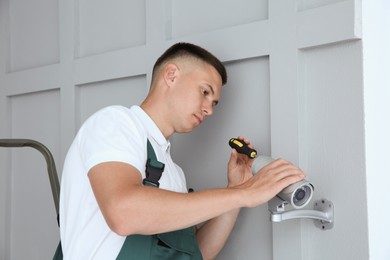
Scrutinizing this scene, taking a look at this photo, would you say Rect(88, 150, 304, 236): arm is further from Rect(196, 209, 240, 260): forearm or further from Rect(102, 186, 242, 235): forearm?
Rect(196, 209, 240, 260): forearm

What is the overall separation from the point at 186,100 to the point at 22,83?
109cm

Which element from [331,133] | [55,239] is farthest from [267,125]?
[55,239]

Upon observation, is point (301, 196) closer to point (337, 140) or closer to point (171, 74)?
point (337, 140)

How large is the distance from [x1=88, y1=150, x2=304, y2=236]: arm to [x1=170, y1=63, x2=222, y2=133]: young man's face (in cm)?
32

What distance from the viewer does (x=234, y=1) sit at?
58.2 inches

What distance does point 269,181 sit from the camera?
1079 mm

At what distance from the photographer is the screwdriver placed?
126 cm

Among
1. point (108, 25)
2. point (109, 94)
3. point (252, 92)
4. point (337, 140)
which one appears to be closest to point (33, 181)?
point (109, 94)

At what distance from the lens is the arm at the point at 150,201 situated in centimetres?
97

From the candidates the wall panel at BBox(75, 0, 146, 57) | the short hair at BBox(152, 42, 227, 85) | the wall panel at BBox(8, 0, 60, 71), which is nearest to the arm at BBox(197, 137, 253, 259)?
the short hair at BBox(152, 42, 227, 85)

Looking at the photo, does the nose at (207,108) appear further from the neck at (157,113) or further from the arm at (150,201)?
the arm at (150,201)

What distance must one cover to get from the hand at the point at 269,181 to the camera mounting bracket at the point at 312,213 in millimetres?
94

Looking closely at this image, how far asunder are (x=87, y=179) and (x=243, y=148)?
16.3 inches

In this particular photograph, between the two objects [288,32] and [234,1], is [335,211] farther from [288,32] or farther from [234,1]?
[234,1]
